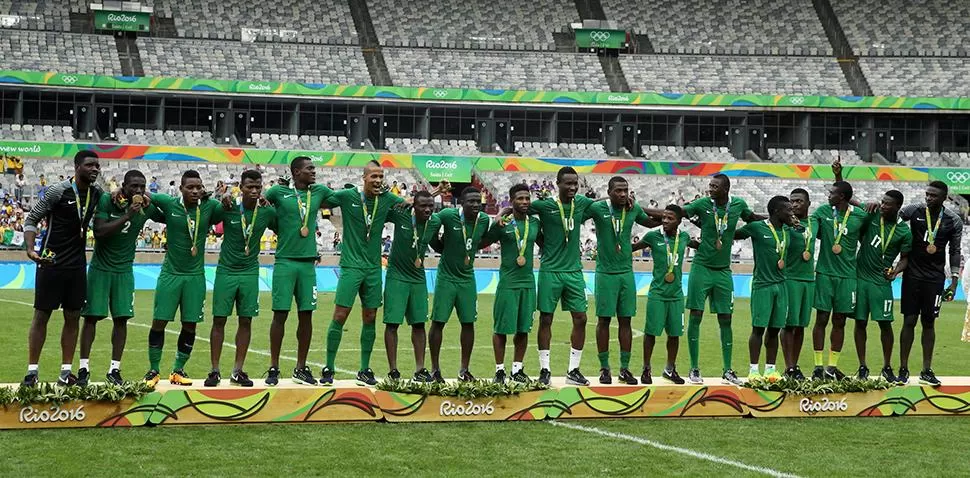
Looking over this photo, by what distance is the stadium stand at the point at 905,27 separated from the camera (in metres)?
66.7

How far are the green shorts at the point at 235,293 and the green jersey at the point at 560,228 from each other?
10.3 feet

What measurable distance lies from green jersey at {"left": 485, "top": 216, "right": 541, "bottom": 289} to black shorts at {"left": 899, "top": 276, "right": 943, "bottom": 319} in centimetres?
456

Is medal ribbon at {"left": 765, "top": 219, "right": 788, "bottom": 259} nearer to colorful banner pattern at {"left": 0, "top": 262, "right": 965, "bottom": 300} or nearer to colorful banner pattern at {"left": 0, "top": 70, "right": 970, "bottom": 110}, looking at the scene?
colorful banner pattern at {"left": 0, "top": 262, "right": 965, "bottom": 300}

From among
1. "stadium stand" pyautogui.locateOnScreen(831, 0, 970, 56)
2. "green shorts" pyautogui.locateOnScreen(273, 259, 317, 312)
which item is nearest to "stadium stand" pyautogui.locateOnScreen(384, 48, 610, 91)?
"stadium stand" pyautogui.locateOnScreen(831, 0, 970, 56)

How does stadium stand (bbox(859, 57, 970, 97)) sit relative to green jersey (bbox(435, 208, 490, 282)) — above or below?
above

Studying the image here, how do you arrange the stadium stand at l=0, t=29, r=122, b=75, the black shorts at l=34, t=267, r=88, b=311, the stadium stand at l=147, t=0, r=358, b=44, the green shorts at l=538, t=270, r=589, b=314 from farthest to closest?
the stadium stand at l=147, t=0, r=358, b=44, the stadium stand at l=0, t=29, r=122, b=75, the green shorts at l=538, t=270, r=589, b=314, the black shorts at l=34, t=267, r=88, b=311

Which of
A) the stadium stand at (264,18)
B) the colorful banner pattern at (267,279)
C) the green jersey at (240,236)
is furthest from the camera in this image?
the stadium stand at (264,18)

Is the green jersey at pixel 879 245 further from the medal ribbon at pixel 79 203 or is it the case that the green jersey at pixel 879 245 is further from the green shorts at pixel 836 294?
the medal ribbon at pixel 79 203

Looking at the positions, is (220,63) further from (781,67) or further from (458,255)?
(458,255)

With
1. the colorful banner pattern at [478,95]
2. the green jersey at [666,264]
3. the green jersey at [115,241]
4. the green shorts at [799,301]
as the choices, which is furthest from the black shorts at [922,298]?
the colorful banner pattern at [478,95]

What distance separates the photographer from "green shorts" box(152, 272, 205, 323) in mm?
12016

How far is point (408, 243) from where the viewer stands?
12.6 m

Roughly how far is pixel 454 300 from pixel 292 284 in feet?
5.87

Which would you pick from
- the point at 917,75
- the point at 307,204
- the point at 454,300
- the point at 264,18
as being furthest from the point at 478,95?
the point at 307,204
